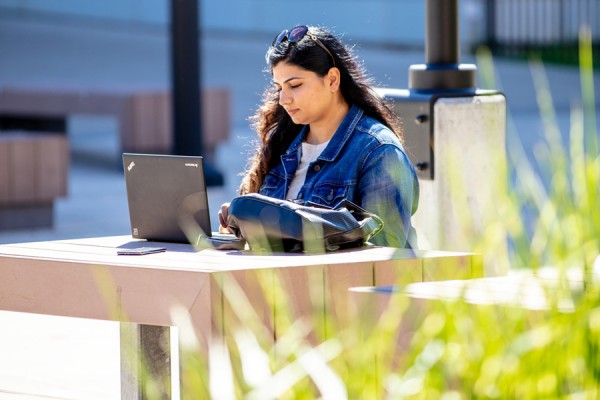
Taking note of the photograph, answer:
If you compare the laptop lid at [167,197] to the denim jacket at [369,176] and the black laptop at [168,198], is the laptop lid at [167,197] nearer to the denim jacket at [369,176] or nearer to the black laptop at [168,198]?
the black laptop at [168,198]

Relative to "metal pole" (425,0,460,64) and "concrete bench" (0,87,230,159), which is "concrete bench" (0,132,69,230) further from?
"metal pole" (425,0,460,64)

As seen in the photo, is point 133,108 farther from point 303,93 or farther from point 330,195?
point 330,195

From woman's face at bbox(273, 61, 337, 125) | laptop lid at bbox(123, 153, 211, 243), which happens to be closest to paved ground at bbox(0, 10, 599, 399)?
woman's face at bbox(273, 61, 337, 125)

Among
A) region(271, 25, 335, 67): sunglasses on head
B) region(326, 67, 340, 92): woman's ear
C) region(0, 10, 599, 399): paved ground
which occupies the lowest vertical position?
region(0, 10, 599, 399): paved ground

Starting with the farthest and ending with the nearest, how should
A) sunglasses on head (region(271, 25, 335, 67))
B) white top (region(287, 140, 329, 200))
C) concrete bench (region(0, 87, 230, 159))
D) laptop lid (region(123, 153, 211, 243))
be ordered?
concrete bench (region(0, 87, 230, 159)) → white top (region(287, 140, 329, 200)) → sunglasses on head (region(271, 25, 335, 67)) → laptop lid (region(123, 153, 211, 243))

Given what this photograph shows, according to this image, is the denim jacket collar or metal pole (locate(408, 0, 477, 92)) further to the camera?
metal pole (locate(408, 0, 477, 92))

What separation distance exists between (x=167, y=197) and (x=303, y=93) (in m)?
0.66

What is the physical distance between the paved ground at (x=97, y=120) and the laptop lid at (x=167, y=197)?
598mm

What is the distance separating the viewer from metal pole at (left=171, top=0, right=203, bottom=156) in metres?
11.1

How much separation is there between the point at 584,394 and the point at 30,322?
478 cm

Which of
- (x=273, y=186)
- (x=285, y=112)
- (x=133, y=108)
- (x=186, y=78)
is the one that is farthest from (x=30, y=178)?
(x=273, y=186)

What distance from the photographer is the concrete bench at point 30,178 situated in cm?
962

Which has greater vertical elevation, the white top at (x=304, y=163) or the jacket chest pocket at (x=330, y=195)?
the white top at (x=304, y=163)

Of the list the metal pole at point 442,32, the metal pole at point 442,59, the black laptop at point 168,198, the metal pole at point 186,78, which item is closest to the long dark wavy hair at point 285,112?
the black laptop at point 168,198
